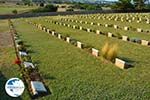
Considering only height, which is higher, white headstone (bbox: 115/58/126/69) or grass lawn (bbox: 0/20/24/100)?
white headstone (bbox: 115/58/126/69)

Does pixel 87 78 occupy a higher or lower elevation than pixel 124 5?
higher

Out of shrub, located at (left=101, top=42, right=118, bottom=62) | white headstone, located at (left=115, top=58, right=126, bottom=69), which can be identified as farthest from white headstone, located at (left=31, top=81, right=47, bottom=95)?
shrub, located at (left=101, top=42, right=118, bottom=62)

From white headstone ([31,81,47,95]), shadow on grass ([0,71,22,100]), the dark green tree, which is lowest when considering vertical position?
the dark green tree

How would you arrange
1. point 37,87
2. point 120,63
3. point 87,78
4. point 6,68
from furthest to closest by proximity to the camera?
1. point 6,68
2. point 120,63
3. point 87,78
4. point 37,87

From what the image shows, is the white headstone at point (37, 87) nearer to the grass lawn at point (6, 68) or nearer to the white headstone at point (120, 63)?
the grass lawn at point (6, 68)

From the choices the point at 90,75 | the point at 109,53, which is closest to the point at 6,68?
the point at 90,75

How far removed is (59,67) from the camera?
38.5ft

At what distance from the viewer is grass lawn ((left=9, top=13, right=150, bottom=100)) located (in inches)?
342

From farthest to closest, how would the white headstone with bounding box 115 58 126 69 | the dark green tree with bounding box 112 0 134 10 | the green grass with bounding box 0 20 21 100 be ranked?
the dark green tree with bounding box 112 0 134 10
the white headstone with bounding box 115 58 126 69
the green grass with bounding box 0 20 21 100

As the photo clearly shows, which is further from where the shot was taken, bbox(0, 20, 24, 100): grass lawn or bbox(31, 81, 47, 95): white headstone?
bbox(0, 20, 24, 100): grass lawn

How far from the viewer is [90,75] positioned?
10.5 metres

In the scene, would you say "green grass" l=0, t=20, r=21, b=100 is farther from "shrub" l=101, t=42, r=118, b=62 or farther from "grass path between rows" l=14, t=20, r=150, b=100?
"shrub" l=101, t=42, r=118, b=62

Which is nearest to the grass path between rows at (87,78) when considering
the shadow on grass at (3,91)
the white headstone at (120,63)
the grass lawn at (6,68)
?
the white headstone at (120,63)

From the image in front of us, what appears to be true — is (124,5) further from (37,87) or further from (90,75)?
(37,87)
